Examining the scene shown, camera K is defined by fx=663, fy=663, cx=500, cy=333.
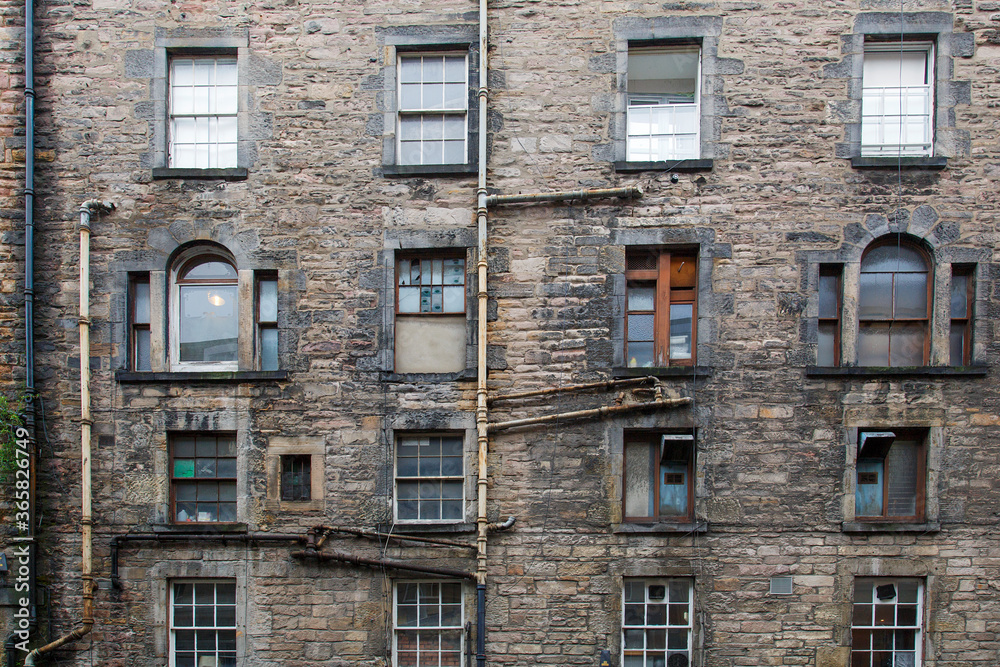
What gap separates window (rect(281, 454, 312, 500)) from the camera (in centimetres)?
934

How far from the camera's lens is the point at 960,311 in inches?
367

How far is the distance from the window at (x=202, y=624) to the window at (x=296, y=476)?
150 cm

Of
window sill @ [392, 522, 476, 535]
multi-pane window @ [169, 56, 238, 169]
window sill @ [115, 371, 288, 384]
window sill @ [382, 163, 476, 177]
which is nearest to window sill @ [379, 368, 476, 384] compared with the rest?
window sill @ [115, 371, 288, 384]

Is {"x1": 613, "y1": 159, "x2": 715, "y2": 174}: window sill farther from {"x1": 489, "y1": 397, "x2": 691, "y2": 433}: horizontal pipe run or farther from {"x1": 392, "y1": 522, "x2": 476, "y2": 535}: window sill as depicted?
{"x1": 392, "y1": 522, "x2": 476, "y2": 535}: window sill

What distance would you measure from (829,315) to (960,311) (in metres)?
1.79

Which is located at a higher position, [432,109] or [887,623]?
[432,109]

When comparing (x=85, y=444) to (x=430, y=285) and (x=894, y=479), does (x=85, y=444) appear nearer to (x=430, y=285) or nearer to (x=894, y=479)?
(x=430, y=285)

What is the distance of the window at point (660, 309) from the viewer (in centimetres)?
947

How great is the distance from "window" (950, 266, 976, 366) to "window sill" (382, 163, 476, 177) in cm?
700

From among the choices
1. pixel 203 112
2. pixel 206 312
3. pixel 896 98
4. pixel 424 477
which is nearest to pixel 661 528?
pixel 424 477

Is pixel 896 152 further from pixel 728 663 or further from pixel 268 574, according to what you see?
pixel 268 574

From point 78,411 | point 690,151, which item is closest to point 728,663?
point 690,151

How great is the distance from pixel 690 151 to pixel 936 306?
13.2 ft

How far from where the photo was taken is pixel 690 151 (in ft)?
32.0
